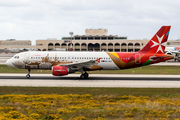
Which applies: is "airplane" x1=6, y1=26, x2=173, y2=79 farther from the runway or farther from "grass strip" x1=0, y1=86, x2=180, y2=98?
"grass strip" x1=0, y1=86, x2=180, y2=98

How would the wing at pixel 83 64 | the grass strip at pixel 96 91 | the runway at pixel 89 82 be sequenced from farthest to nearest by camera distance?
the wing at pixel 83 64 → the runway at pixel 89 82 → the grass strip at pixel 96 91

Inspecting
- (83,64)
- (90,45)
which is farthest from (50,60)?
(90,45)

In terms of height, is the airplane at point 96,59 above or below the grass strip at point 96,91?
above

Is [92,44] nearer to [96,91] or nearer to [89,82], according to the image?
[89,82]

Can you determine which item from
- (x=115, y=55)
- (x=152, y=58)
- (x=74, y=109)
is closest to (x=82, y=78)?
(x=115, y=55)

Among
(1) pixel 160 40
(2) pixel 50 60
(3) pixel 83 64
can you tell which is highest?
(1) pixel 160 40

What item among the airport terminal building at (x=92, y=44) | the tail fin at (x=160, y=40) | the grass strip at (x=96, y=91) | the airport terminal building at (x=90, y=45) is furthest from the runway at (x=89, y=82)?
the airport terminal building at (x=92, y=44)

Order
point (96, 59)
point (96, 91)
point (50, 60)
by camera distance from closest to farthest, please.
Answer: point (96, 91)
point (50, 60)
point (96, 59)

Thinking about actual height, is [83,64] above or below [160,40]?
below

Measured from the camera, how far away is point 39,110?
15.1 m

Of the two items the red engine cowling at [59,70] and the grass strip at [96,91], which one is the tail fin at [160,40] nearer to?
the grass strip at [96,91]

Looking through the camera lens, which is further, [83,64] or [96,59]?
[96,59]

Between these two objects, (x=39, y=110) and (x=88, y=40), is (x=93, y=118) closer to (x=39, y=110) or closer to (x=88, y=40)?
(x=39, y=110)

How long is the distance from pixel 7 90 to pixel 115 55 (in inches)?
676
